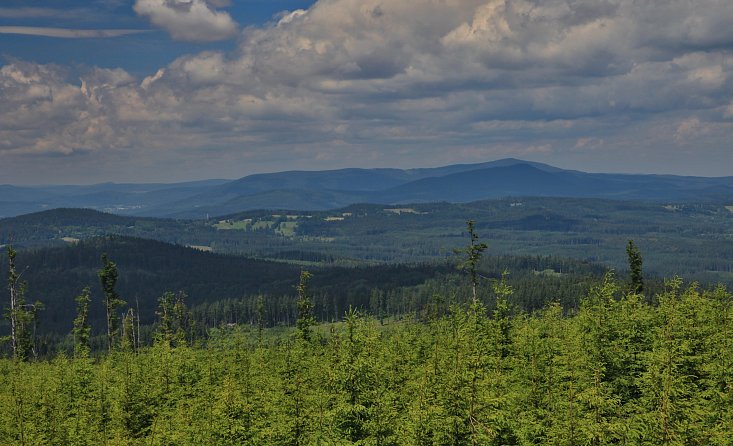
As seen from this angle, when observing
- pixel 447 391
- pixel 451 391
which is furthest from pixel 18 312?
pixel 451 391

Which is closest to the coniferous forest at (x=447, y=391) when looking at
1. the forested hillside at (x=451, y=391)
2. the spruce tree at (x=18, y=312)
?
the forested hillside at (x=451, y=391)

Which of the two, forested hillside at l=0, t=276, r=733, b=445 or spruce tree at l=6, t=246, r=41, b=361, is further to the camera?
spruce tree at l=6, t=246, r=41, b=361

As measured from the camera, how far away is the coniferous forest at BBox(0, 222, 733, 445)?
25.5m

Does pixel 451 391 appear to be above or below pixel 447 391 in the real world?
above

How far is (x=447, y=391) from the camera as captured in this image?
26453mm

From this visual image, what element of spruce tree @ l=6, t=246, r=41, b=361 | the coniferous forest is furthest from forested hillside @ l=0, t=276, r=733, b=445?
spruce tree @ l=6, t=246, r=41, b=361

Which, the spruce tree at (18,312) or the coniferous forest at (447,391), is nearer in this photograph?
the coniferous forest at (447,391)

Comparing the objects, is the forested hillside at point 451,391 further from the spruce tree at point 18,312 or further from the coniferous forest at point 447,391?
the spruce tree at point 18,312

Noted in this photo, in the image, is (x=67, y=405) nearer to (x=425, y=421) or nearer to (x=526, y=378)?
(x=425, y=421)

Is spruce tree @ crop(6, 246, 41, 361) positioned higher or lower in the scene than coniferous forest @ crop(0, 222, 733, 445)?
lower

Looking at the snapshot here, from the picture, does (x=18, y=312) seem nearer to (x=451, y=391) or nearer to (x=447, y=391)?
(x=447, y=391)

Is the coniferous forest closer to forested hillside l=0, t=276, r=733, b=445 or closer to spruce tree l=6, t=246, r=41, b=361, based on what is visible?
forested hillside l=0, t=276, r=733, b=445

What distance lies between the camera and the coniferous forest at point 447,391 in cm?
2547

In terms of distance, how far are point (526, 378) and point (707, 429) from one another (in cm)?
1069
